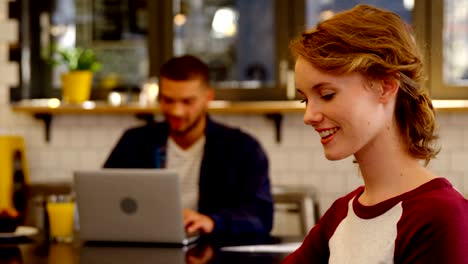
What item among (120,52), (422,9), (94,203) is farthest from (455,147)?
(94,203)

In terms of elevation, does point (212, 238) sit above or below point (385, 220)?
below

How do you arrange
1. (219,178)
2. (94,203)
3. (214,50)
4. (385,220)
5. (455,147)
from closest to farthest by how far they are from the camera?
(385,220) < (94,203) < (219,178) < (455,147) < (214,50)

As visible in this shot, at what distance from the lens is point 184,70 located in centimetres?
348

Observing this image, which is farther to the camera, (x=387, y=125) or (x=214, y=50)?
(x=214, y=50)

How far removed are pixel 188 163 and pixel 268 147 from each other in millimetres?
1203

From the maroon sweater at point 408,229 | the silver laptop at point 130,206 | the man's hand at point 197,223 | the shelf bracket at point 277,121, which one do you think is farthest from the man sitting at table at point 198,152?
the maroon sweater at point 408,229

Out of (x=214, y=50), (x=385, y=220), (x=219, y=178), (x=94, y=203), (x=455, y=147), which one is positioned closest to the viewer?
(x=385, y=220)

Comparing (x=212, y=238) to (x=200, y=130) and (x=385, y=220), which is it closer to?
(x=200, y=130)

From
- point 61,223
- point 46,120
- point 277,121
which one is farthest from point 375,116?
point 46,120

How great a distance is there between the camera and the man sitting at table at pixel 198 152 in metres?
3.27

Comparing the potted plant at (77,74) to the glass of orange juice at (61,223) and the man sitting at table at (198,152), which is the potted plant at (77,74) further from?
the glass of orange juice at (61,223)

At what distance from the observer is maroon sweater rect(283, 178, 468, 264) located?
1199 mm

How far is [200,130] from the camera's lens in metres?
3.48

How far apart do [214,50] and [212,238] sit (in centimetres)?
215
